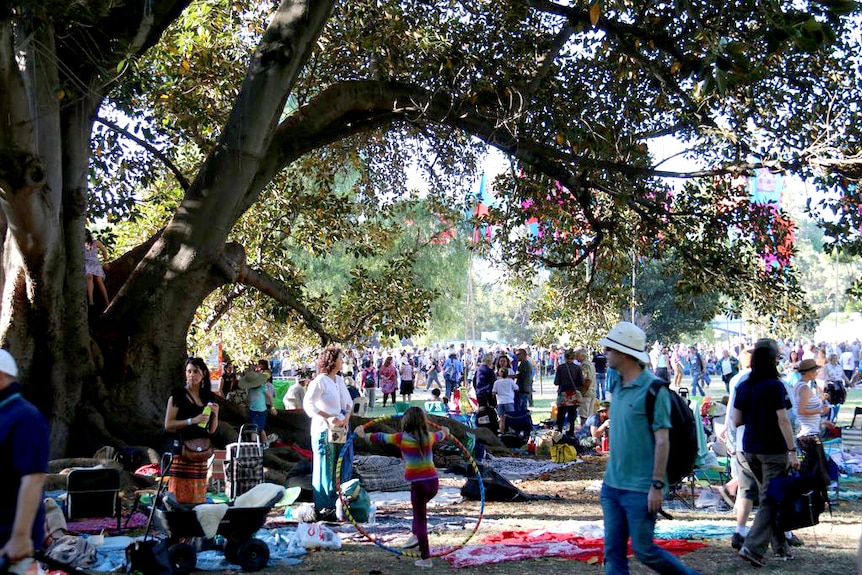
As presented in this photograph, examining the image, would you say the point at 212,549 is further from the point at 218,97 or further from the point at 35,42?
the point at 218,97

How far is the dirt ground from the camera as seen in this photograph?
7.75 metres

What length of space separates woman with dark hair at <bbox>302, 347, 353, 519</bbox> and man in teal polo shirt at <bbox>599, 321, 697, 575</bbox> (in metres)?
4.79

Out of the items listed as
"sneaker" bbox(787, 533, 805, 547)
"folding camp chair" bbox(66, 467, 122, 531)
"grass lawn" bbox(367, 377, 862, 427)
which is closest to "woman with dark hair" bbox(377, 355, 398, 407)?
"grass lawn" bbox(367, 377, 862, 427)

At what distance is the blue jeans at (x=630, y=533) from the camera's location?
535 centimetres

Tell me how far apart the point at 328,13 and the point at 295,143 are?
2165 millimetres

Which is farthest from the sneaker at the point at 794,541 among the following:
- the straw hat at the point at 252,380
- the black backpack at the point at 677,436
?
the straw hat at the point at 252,380

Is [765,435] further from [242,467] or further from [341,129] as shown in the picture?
[341,129]

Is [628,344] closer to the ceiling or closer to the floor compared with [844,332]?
closer to the floor

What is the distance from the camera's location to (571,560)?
8.13m

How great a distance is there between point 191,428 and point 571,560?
11.5 feet

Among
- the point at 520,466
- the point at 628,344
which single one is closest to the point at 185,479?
the point at 628,344

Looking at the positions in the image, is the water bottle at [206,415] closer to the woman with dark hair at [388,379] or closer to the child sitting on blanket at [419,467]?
the child sitting on blanket at [419,467]

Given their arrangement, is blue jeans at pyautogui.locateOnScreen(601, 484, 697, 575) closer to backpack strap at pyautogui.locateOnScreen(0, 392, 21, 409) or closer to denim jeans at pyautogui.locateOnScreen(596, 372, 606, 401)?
backpack strap at pyautogui.locateOnScreen(0, 392, 21, 409)

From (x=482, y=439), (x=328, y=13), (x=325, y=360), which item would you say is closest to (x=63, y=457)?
(x=325, y=360)
